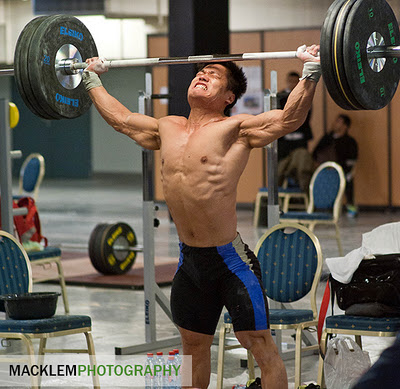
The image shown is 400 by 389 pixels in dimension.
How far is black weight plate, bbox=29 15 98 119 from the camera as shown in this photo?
3.57 meters

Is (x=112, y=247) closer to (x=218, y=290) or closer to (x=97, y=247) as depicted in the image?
(x=97, y=247)

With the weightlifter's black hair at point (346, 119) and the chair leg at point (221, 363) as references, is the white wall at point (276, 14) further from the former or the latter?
the chair leg at point (221, 363)

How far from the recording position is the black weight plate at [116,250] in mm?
6980

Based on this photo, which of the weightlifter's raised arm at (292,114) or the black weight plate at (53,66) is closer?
the weightlifter's raised arm at (292,114)

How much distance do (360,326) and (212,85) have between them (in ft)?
4.28

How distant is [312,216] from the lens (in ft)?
25.1

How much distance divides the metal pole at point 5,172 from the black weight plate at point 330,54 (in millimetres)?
2677

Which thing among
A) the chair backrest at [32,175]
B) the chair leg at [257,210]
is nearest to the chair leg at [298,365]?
the chair backrest at [32,175]

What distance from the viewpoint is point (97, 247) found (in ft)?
22.9

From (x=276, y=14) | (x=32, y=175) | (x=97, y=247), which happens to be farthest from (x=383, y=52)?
(x=276, y=14)

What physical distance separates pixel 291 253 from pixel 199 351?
4.33ft

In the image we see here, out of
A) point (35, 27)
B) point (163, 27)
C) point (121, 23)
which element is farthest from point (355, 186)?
point (35, 27)

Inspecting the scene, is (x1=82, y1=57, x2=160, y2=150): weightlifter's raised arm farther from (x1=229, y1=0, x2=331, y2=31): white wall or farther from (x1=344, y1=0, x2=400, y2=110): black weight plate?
(x1=229, y1=0, x2=331, y2=31): white wall

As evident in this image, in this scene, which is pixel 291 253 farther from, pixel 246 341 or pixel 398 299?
pixel 246 341
